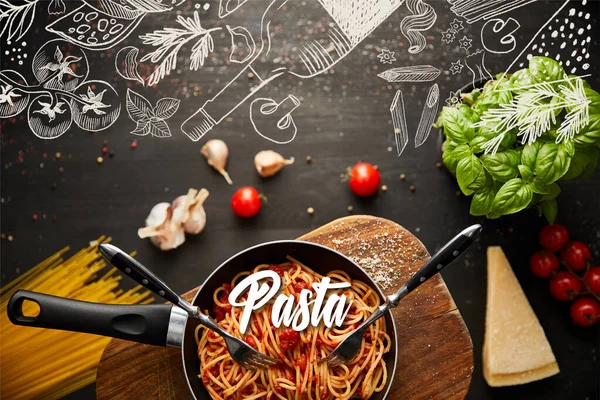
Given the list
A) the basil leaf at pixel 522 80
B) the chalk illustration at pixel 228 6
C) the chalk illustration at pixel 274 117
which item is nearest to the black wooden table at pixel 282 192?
the chalk illustration at pixel 274 117

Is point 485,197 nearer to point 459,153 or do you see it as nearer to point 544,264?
point 459,153

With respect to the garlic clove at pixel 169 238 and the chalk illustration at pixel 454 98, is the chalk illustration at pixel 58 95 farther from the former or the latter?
the chalk illustration at pixel 454 98

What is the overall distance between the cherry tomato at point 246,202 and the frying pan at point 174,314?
15.5 inches

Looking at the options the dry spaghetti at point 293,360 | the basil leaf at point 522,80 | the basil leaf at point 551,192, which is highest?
the basil leaf at point 522,80

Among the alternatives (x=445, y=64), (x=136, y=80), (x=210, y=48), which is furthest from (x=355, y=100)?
(x=136, y=80)

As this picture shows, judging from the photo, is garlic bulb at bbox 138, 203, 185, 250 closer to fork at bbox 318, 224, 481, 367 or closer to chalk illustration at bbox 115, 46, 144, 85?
chalk illustration at bbox 115, 46, 144, 85

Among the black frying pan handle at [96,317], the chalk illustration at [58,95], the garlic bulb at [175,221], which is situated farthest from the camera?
the garlic bulb at [175,221]

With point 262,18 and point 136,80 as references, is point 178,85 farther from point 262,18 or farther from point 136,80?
point 262,18

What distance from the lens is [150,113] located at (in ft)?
9.64

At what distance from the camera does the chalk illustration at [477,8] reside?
2.66m

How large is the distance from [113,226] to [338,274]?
4.06ft

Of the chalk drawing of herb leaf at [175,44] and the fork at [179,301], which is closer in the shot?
the fork at [179,301]

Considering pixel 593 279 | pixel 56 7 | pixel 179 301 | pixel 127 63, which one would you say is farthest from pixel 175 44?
pixel 593 279

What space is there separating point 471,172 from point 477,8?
31.6 inches
